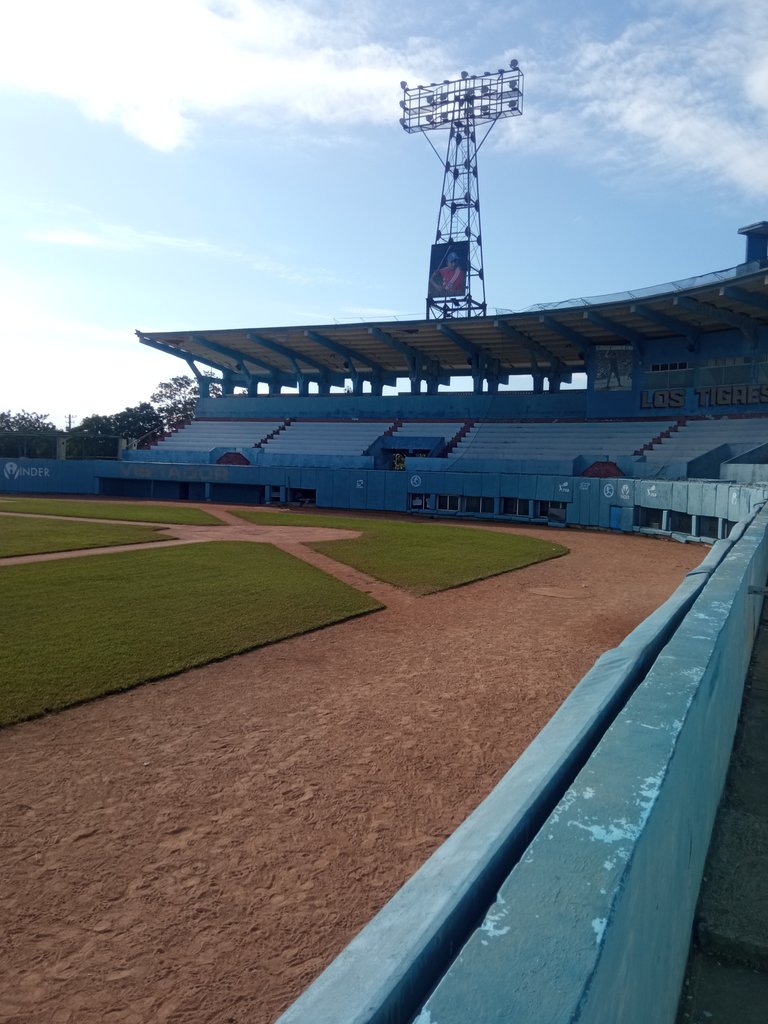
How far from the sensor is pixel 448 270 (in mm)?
48438

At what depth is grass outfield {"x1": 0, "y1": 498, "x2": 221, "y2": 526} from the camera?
29375mm

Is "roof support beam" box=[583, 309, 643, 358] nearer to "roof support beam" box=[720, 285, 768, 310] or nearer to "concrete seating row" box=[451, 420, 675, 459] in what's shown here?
"concrete seating row" box=[451, 420, 675, 459]

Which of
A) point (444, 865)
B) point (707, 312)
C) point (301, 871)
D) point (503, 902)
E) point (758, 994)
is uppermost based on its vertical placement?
point (707, 312)

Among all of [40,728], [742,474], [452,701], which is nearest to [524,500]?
[742,474]

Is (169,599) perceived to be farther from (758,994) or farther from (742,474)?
(742,474)

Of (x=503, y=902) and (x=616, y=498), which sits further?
(x=616, y=498)

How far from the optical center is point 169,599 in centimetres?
1285

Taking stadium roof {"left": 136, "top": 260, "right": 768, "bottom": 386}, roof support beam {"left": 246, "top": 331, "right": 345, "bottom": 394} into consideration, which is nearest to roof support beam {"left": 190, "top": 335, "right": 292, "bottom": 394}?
stadium roof {"left": 136, "top": 260, "right": 768, "bottom": 386}

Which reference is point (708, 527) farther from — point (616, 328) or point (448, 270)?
point (448, 270)

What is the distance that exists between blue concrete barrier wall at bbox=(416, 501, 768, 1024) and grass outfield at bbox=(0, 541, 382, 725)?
6.50 metres

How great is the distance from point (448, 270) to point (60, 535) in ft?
114

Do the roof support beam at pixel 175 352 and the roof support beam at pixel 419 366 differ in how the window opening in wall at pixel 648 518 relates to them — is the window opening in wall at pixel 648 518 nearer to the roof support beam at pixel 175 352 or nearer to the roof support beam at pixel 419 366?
the roof support beam at pixel 419 366

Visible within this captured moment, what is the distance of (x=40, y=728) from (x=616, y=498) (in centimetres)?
2497

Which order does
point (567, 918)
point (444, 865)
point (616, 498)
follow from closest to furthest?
point (567, 918) < point (444, 865) < point (616, 498)
